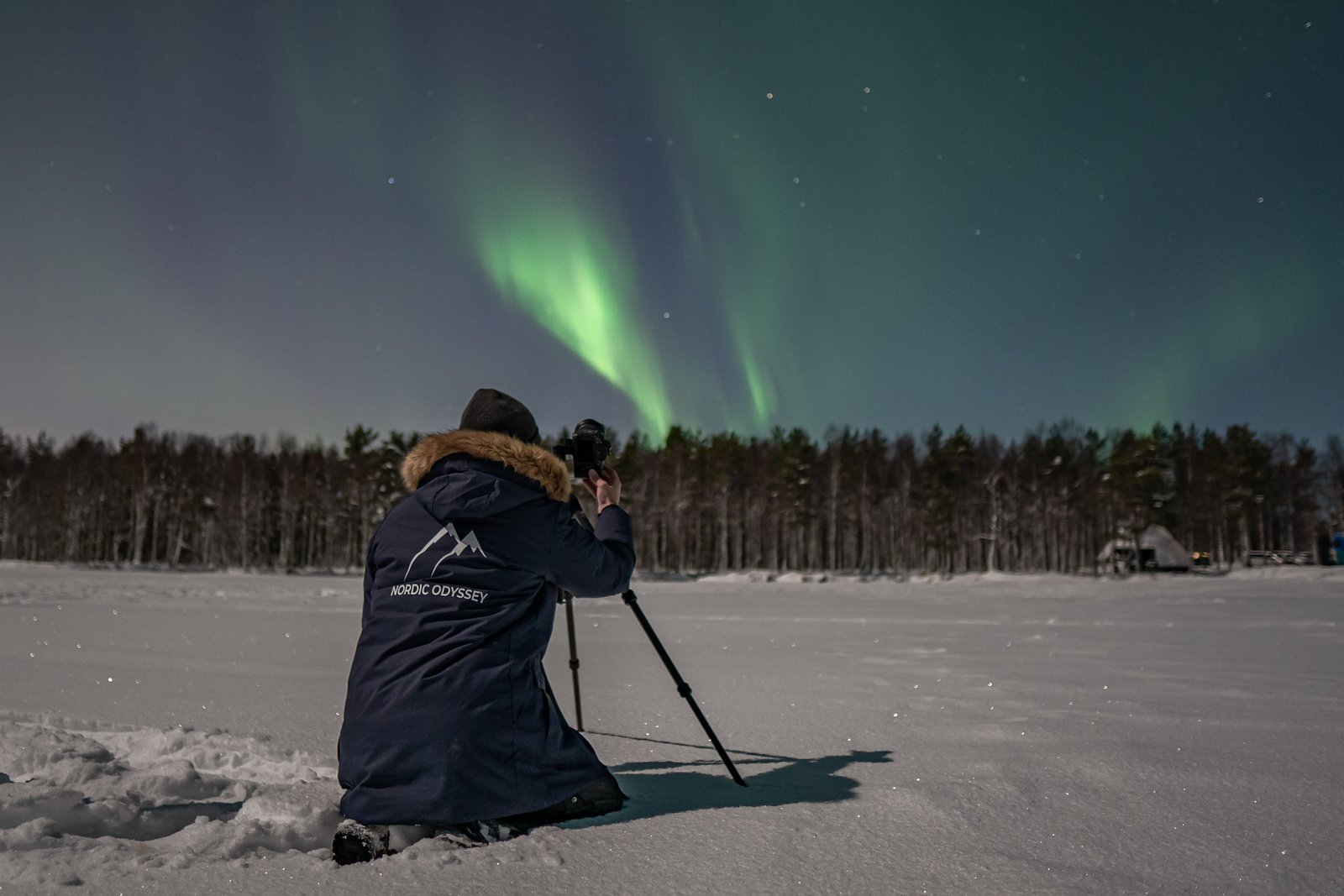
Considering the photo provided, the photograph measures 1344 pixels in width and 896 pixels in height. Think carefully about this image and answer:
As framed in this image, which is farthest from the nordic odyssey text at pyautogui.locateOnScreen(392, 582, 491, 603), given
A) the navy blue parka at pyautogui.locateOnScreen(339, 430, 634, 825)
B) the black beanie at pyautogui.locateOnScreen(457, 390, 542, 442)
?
the black beanie at pyautogui.locateOnScreen(457, 390, 542, 442)

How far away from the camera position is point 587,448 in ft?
8.81

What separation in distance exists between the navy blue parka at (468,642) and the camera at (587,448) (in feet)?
1.49

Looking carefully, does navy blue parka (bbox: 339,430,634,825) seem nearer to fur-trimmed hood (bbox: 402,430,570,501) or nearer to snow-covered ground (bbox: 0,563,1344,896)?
fur-trimmed hood (bbox: 402,430,570,501)

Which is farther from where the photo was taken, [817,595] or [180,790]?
[817,595]

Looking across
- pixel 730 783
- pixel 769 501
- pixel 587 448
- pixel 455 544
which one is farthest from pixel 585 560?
pixel 769 501

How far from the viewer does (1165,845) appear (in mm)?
1981

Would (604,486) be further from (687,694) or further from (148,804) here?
(148,804)

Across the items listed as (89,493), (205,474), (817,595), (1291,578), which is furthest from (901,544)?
(89,493)

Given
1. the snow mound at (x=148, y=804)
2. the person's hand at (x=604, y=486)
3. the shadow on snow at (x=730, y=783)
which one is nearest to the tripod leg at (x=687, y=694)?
the shadow on snow at (x=730, y=783)

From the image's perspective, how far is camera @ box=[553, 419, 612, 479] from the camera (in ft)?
8.72

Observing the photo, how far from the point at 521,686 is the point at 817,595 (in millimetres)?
19068

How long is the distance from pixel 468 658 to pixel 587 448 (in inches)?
38.0

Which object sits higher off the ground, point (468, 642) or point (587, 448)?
point (587, 448)

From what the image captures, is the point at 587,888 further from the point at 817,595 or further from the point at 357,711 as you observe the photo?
the point at 817,595
